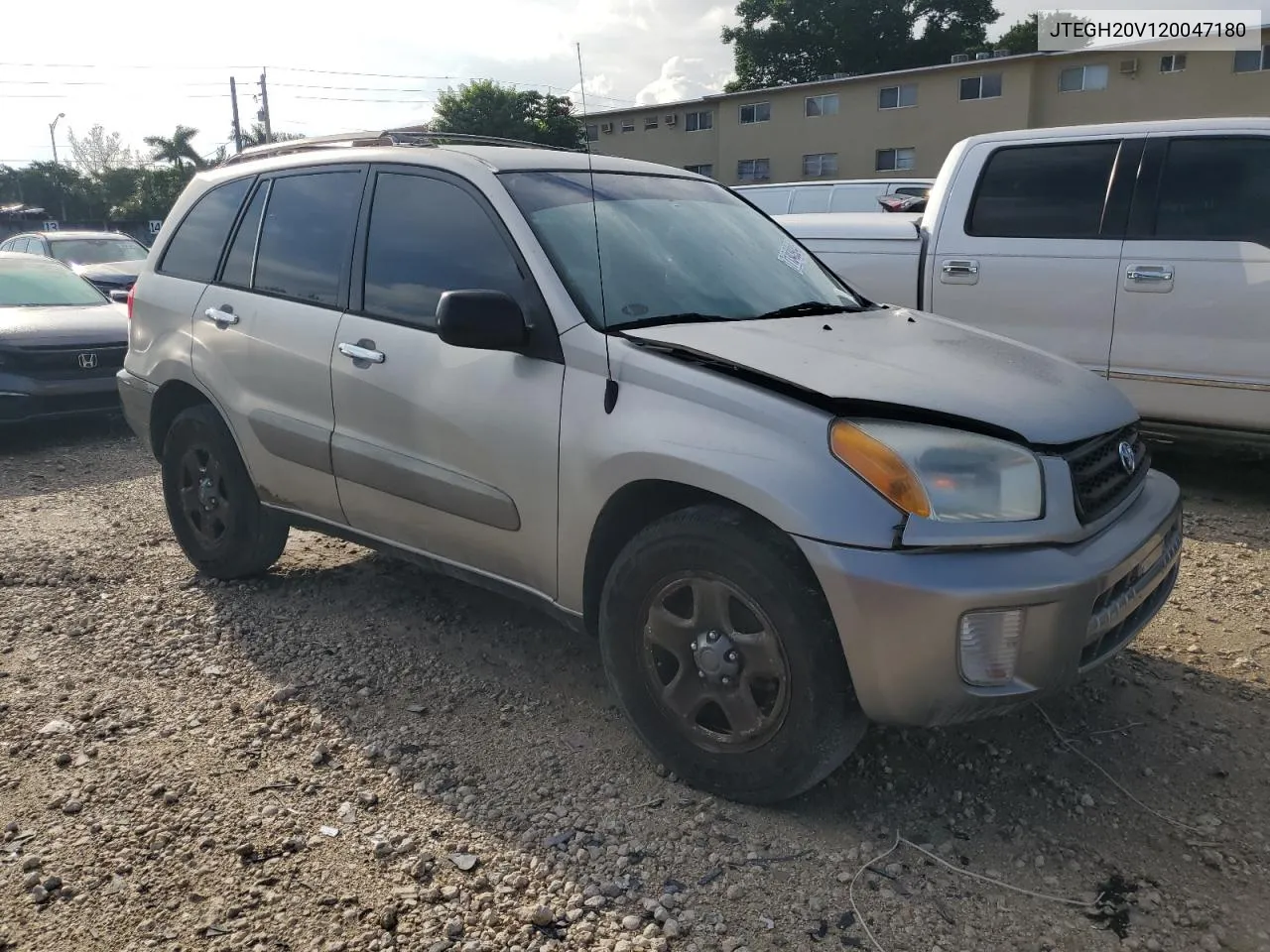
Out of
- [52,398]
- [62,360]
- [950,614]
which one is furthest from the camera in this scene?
[62,360]

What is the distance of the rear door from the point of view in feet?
12.3

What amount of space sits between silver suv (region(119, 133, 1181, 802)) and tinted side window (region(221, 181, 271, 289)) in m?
0.01

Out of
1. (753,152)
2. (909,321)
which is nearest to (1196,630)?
(909,321)

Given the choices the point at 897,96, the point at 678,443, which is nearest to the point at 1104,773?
the point at 678,443

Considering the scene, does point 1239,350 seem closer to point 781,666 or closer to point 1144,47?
point 781,666

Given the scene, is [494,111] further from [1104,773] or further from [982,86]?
[1104,773]

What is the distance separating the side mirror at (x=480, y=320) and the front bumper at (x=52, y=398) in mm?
5838

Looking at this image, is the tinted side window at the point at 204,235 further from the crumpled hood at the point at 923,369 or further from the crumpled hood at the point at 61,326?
the crumpled hood at the point at 61,326

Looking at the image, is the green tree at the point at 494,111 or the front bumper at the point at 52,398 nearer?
the front bumper at the point at 52,398

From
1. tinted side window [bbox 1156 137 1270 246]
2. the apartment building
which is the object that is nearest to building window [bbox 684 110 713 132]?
the apartment building

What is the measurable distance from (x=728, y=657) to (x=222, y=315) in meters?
2.69

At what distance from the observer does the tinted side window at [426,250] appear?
3268mm

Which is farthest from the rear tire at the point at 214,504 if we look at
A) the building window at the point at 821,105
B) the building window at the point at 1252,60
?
the building window at the point at 821,105

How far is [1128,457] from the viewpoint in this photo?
2.93m
